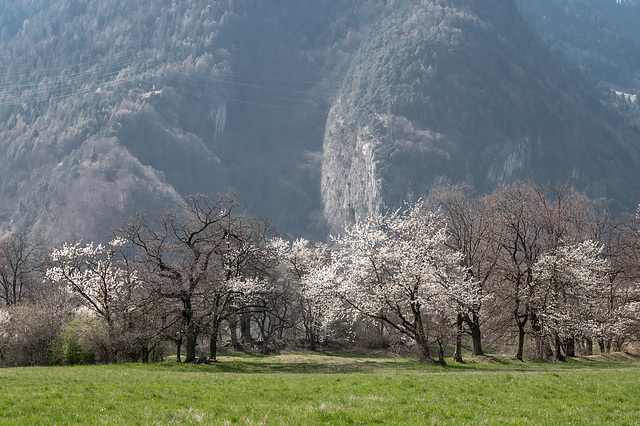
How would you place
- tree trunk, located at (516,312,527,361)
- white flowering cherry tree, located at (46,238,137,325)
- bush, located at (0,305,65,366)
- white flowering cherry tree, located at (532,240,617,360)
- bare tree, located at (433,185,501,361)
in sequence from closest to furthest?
white flowering cherry tree, located at (46,238,137,325) < bush, located at (0,305,65,366) < white flowering cherry tree, located at (532,240,617,360) < tree trunk, located at (516,312,527,361) < bare tree, located at (433,185,501,361)

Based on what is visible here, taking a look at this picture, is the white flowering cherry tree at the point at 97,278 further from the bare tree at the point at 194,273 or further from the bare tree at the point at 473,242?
the bare tree at the point at 473,242

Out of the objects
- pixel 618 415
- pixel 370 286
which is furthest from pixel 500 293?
pixel 618 415

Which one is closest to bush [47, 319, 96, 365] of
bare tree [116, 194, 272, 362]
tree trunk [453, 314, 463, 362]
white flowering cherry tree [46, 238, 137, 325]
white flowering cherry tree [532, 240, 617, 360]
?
white flowering cherry tree [46, 238, 137, 325]

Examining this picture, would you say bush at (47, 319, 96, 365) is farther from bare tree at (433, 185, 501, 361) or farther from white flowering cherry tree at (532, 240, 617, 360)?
white flowering cherry tree at (532, 240, 617, 360)

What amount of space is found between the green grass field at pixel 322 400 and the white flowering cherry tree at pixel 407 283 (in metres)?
10.1

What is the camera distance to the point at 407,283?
1158 inches

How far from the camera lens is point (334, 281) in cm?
3152

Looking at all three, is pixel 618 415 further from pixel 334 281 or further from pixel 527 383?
pixel 334 281

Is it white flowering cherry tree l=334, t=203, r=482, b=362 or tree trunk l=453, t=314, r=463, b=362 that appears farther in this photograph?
tree trunk l=453, t=314, r=463, b=362

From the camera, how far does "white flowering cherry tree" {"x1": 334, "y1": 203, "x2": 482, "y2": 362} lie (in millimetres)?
29703

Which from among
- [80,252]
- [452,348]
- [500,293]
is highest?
[80,252]

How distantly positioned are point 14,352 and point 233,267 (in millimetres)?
14548

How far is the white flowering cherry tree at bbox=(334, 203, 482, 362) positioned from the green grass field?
10.1 metres

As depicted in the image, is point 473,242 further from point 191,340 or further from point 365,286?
point 191,340
